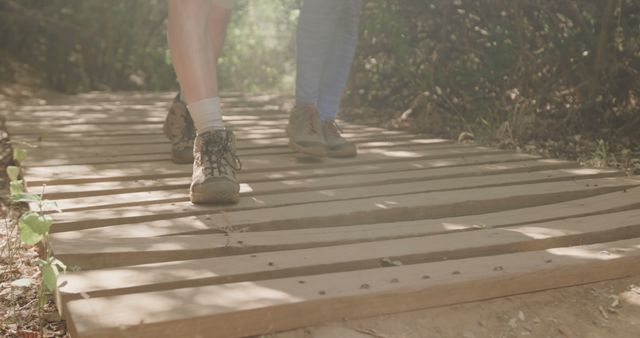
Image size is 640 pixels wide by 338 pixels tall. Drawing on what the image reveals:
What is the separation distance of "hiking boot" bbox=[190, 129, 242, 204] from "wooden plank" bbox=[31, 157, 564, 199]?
0.21 meters

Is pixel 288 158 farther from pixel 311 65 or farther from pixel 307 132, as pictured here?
pixel 311 65

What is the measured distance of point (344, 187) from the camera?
2697mm

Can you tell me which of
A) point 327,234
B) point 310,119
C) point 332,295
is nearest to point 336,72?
point 310,119

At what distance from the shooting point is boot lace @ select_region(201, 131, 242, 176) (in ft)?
7.81

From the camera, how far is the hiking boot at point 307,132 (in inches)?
126

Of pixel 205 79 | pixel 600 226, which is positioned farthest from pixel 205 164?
pixel 600 226

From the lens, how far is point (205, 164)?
238 centimetres

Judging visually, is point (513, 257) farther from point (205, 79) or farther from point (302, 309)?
point (205, 79)

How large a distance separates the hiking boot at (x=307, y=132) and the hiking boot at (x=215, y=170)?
0.76 metres

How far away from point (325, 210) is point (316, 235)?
0.86ft

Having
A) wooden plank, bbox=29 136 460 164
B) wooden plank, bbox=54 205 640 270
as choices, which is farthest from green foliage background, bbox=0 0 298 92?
wooden plank, bbox=54 205 640 270

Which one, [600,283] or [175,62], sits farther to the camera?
[175,62]

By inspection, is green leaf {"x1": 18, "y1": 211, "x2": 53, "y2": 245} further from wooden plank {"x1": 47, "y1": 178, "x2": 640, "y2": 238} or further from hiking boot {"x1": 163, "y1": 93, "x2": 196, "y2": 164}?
hiking boot {"x1": 163, "y1": 93, "x2": 196, "y2": 164}

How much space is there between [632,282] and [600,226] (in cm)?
32
